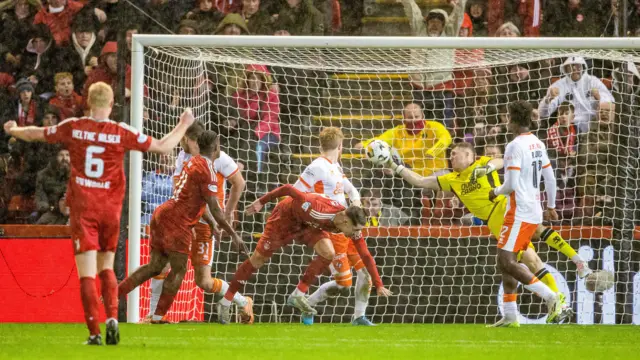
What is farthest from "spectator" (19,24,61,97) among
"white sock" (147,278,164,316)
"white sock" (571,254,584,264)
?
"white sock" (571,254,584,264)

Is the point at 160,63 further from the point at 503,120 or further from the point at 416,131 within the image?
the point at 503,120

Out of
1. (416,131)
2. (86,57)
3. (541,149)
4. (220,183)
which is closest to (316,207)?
(220,183)

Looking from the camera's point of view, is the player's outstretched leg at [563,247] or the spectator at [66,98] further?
the spectator at [66,98]

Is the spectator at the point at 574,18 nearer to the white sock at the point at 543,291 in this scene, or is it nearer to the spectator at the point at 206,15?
the spectator at the point at 206,15

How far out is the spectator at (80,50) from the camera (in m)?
14.8

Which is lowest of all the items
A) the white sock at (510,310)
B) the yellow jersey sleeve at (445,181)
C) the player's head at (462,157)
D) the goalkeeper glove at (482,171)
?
the white sock at (510,310)

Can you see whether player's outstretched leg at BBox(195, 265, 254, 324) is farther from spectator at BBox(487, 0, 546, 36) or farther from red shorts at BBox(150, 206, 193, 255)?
spectator at BBox(487, 0, 546, 36)

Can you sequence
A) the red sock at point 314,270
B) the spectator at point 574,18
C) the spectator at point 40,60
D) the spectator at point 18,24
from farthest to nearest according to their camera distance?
the spectator at point 18,24
the spectator at point 40,60
the spectator at point 574,18
the red sock at point 314,270

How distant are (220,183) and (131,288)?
148cm

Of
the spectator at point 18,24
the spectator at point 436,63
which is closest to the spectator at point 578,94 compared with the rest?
the spectator at point 436,63

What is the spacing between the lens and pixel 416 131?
43.4 ft

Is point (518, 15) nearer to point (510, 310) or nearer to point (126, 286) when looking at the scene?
point (510, 310)

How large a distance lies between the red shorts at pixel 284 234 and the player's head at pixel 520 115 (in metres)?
2.07

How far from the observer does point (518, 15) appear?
14.8 metres
